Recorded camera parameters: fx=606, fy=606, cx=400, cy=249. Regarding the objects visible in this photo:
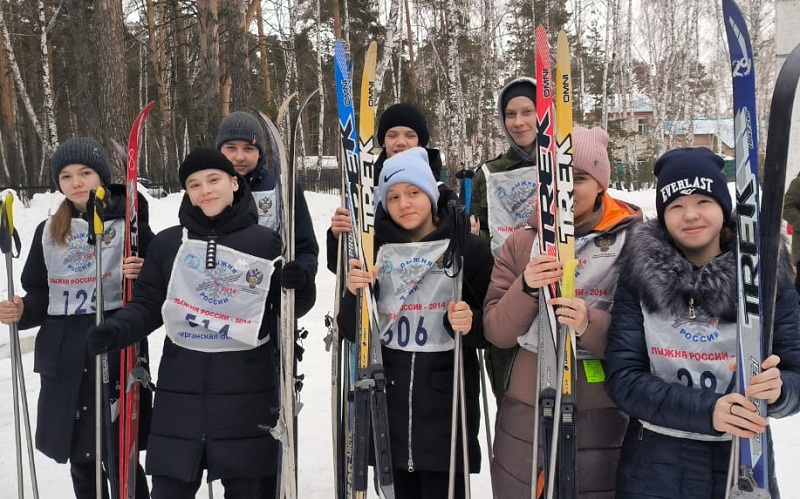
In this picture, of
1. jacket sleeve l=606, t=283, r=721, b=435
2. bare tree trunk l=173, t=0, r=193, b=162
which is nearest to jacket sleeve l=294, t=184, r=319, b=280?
jacket sleeve l=606, t=283, r=721, b=435

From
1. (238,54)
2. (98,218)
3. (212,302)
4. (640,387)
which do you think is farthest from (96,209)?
(238,54)

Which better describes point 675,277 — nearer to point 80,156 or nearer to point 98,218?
point 98,218

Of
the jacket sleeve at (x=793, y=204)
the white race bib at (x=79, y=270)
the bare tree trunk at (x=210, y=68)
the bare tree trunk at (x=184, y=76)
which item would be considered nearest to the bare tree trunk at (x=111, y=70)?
the bare tree trunk at (x=210, y=68)

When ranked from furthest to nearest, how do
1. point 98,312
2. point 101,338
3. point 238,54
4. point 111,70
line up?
1. point 238,54
2. point 111,70
3. point 98,312
4. point 101,338

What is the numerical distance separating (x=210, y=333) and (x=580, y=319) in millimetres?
1382

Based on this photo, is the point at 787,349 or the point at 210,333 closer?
the point at 787,349

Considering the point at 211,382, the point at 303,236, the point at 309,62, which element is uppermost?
the point at 309,62

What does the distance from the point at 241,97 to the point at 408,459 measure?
7031 mm

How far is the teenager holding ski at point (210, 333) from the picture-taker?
2295 mm

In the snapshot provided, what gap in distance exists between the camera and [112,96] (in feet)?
23.8

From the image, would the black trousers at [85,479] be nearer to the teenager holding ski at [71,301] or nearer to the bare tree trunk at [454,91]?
the teenager holding ski at [71,301]

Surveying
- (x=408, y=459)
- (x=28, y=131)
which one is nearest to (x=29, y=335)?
(x=408, y=459)

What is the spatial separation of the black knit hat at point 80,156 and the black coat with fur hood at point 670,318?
2.34m

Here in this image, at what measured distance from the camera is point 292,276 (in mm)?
2316
